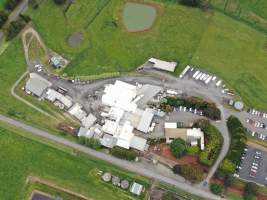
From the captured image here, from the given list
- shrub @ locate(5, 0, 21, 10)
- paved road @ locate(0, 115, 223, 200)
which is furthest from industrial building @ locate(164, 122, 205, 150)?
shrub @ locate(5, 0, 21, 10)

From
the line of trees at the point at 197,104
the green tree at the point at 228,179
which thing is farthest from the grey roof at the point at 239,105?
the green tree at the point at 228,179

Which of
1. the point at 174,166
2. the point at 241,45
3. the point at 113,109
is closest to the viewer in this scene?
the point at 174,166

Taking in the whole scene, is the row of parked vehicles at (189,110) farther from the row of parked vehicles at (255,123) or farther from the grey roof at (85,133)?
the grey roof at (85,133)

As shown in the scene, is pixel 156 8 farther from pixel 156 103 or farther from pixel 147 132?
pixel 147 132

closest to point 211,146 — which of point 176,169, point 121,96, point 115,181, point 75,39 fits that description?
point 176,169

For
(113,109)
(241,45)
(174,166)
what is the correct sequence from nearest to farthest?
(174,166)
(113,109)
(241,45)

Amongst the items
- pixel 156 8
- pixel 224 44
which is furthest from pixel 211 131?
pixel 156 8

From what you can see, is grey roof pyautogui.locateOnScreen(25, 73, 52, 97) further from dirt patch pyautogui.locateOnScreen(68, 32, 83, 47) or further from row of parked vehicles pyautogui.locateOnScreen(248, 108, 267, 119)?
row of parked vehicles pyautogui.locateOnScreen(248, 108, 267, 119)
